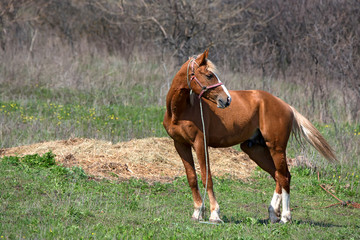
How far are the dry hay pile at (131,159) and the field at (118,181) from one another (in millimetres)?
290

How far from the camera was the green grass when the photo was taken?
Answer: 19.5ft

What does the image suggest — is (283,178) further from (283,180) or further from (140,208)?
(140,208)

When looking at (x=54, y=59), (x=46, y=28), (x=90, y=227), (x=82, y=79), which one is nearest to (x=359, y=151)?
(x=90, y=227)

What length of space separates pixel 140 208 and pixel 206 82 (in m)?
2.17

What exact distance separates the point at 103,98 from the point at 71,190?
27.4 feet

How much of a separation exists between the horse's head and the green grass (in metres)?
1.61

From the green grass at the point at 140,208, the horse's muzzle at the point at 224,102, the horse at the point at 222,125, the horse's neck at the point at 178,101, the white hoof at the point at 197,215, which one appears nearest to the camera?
the green grass at the point at 140,208

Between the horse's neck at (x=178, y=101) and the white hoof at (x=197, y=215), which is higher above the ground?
the horse's neck at (x=178, y=101)

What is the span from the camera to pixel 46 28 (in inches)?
908

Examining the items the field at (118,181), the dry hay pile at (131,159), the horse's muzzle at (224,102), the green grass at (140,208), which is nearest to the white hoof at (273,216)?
the field at (118,181)

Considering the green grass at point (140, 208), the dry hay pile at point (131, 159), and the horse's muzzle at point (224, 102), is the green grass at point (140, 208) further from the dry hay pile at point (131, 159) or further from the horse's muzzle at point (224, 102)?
the horse's muzzle at point (224, 102)

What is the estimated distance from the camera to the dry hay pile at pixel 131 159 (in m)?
9.43

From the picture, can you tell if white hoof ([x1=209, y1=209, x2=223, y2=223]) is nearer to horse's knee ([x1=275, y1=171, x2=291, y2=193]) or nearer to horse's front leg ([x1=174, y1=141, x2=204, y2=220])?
horse's front leg ([x1=174, y1=141, x2=204, y2=220])

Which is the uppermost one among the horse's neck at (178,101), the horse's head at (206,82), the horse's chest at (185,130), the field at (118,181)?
the horse's head at (206,82)
